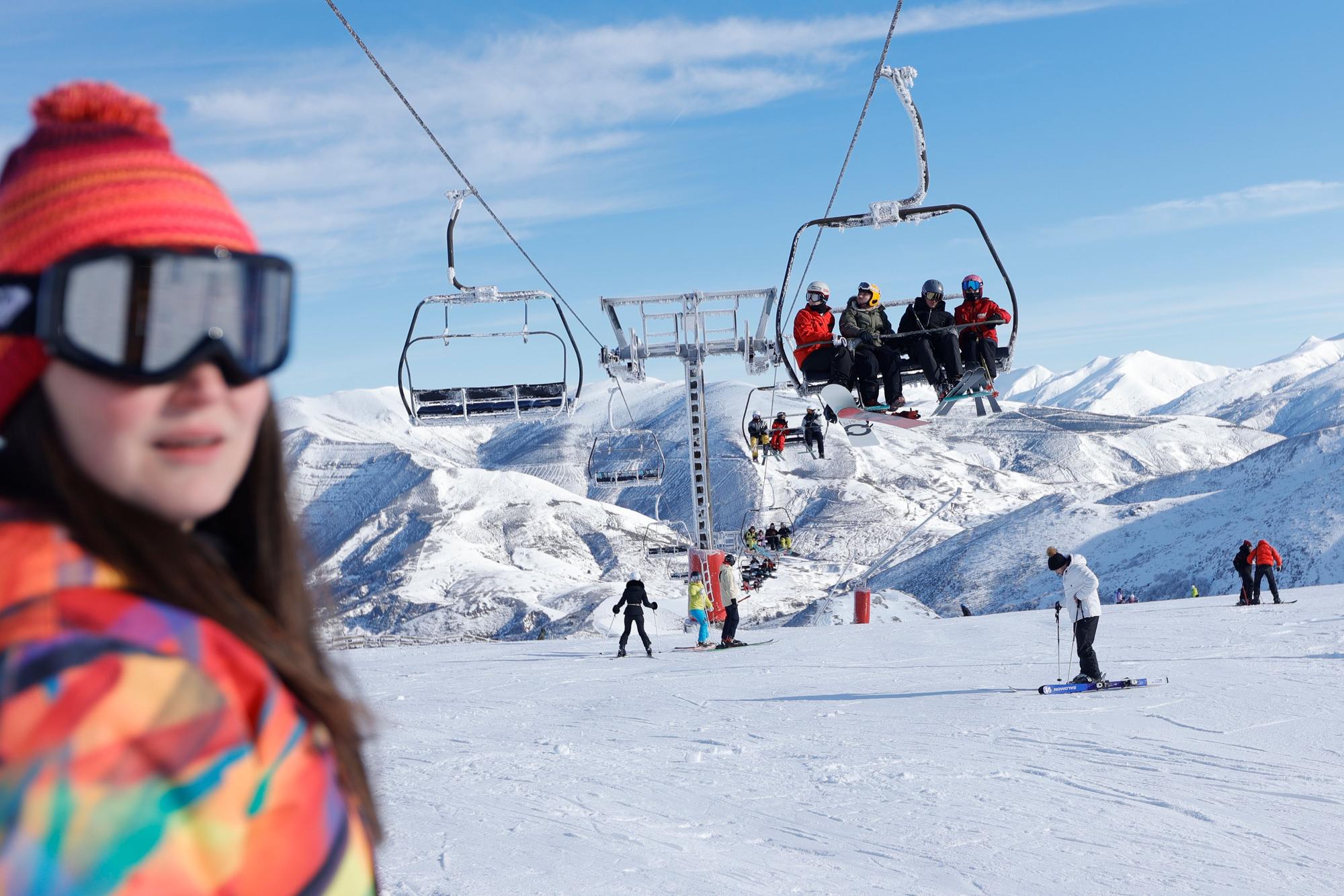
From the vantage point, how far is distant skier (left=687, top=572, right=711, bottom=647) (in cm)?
1866

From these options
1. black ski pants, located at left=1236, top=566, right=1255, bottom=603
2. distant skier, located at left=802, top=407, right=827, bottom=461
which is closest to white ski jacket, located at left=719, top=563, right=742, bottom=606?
distant skier, located at left=802, top=407, right=827, bottom=461

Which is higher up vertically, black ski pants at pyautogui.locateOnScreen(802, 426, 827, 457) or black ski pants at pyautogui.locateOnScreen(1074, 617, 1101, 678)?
black ski pants at pyautogui.locateOnScreen(802, 426, 827, 457)

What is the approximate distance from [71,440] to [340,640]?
1.55 feet

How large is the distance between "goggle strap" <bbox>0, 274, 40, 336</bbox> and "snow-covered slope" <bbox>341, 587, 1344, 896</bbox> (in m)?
0.54

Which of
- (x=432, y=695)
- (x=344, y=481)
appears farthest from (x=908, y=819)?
(x=344, y=481)

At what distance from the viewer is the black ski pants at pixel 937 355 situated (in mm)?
11578

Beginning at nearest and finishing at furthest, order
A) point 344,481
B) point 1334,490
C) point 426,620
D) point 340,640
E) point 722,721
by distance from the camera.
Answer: point 340,640, point 722,721, point 1334,490, point 426,620, point 344,481

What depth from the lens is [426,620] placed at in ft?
275

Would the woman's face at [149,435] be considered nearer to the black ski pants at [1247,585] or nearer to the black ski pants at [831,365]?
the black ski pants at [831,365]

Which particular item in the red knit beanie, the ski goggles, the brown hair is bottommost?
the brown hair

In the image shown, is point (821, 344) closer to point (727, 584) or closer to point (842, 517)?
point (727, 584)

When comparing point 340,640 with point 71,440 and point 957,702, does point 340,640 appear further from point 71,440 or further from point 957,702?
point 957,702

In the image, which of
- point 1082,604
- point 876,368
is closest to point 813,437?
point 876,368

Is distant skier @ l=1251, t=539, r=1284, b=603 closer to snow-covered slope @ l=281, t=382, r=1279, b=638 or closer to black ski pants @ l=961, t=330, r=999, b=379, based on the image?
snow-covered slope @ l=281, t=382, r=1279, b=638
